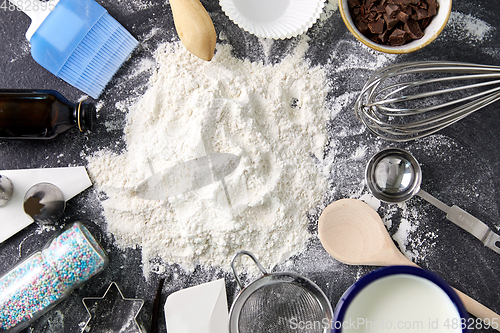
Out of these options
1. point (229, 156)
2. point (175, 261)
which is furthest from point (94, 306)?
point (229, 156)

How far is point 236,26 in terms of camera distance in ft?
2.69

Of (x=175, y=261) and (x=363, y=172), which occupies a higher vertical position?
(x=363, y=172)

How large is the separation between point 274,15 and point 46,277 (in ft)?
2.65

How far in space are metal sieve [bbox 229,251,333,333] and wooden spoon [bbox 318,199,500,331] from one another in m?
Result: 0.11

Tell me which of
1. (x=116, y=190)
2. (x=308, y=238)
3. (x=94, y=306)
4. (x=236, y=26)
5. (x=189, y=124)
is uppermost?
(x=236, y=26)

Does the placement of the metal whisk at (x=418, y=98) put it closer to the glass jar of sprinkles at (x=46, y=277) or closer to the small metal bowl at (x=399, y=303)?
the small metal bowl at (x=399, y=303)

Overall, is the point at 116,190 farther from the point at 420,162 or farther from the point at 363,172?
the point at 420,162

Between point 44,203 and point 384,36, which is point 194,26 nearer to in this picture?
point 384,36

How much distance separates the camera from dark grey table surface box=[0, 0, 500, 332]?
0.80 m

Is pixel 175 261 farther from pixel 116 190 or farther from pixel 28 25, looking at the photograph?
pixel 28 25

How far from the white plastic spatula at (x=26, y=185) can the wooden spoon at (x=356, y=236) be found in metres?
0.60

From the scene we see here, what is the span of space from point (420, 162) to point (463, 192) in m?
0.13

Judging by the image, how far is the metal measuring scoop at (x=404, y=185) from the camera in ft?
2.55

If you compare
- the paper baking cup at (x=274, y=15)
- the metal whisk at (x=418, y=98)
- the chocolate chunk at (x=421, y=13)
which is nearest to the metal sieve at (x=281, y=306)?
the metal whisk at (x=418, y=98)
